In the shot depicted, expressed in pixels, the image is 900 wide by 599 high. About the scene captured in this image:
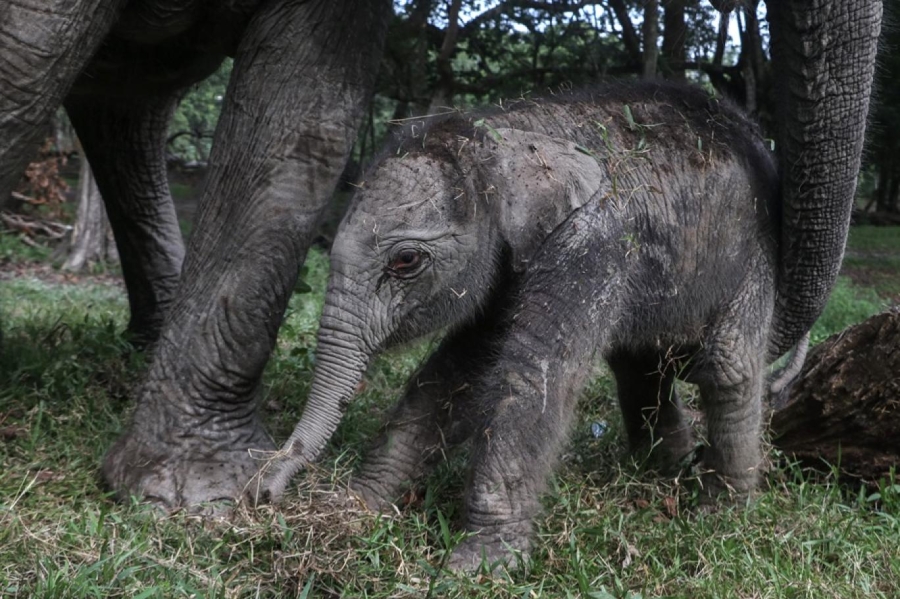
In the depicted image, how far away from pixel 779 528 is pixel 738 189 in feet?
4.13

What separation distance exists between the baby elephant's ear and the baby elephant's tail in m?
1.85

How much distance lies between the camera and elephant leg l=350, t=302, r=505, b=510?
3996 millimetres

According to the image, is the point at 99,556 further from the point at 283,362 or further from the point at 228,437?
the point at 283,362

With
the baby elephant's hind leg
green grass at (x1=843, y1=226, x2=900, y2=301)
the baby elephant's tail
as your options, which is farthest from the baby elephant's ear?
green grass at (x1=843, y1=226, x2=900, y2=301)

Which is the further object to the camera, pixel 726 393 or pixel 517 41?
pixel 517 41

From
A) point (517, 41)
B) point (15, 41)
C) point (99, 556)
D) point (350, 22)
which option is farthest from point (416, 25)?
point (99, 556)

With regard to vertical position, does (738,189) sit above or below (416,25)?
below

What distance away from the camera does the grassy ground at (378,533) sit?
3.16 m

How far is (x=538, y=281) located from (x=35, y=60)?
1.80 m

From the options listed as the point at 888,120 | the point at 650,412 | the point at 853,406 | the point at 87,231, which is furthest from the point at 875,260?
the point at 87,231

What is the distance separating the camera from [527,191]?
3645mm

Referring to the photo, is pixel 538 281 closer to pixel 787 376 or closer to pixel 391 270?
pixel 391 270

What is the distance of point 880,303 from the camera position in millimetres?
9086

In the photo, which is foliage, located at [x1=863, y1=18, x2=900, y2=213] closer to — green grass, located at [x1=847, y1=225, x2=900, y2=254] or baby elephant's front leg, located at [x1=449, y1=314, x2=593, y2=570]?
green grass, located at [x1=847, y1=225, x2=900, y2=254]
